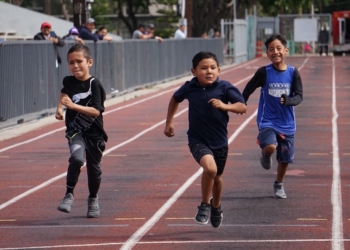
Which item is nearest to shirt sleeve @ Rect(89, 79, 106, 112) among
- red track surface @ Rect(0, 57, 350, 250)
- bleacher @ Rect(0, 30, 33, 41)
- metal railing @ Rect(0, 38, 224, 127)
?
red track surface @ Rect(0, 57, 350, 250)

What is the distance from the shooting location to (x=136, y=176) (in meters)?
12.3

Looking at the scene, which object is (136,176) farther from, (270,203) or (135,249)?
(135,249)

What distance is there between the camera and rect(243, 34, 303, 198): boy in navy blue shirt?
33.5 ft

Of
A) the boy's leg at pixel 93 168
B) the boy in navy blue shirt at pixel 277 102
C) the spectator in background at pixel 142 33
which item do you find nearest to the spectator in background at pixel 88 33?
the spectator in background at pixel 142 33

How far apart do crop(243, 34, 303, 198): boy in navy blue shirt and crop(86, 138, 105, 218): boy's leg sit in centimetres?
186

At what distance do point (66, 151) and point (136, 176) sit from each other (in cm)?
314

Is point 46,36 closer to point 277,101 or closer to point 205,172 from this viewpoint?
point 277,101

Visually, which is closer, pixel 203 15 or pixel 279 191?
pixel 279 191

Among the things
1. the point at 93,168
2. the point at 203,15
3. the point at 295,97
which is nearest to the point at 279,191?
the point at 295,97

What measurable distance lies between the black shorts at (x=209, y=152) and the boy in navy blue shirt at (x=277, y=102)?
5.99 ft

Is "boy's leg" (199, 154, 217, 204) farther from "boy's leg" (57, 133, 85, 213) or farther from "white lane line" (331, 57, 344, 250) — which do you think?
"boy's leg" (57, 133, 85, 213)

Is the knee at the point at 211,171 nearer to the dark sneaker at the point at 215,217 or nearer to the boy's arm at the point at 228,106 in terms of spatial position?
the dark sneaker at the point at 215,217

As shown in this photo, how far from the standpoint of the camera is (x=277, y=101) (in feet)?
33.8

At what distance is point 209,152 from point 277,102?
223cm
